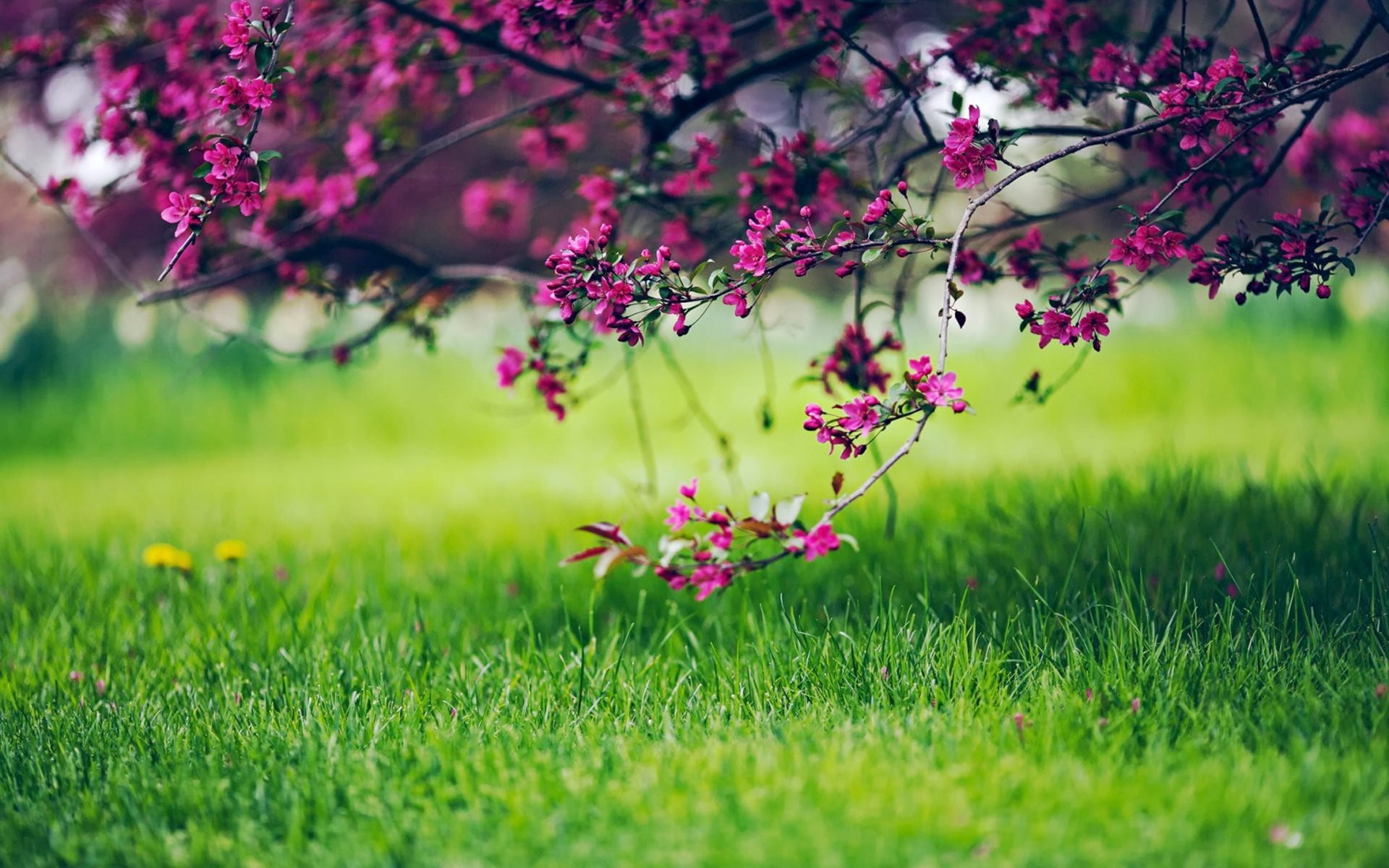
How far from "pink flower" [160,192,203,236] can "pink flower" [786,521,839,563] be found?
Result: 121 centimetres

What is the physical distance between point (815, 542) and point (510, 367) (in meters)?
1.15

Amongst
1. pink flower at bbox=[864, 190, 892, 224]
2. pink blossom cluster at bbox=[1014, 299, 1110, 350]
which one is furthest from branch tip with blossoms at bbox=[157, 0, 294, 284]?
pink blossom cluster at bbox=[1014, 299, 1110, 350]

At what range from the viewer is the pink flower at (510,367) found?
2654 millimetres

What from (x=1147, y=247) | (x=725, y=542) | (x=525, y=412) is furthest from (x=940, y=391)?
(x=525, y=412)

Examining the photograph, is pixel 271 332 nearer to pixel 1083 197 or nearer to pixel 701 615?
pixel 701 615

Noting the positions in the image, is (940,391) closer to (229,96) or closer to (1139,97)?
(1139,97)

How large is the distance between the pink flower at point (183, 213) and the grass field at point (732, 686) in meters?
0.97

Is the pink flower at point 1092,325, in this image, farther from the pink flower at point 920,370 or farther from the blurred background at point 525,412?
the blurred background at point 525,412

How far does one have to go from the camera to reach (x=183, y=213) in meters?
2.07

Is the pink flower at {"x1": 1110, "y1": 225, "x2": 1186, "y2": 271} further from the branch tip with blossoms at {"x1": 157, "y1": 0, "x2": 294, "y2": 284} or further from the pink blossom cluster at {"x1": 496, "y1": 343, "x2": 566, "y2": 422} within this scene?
the branch tip with blossoms at {"x1": 157, "y1": 0, "x2": 294, "y2": 284}

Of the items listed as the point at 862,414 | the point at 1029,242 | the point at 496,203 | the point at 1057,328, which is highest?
the point at 496,203

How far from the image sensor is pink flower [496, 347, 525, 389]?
8.71 feet

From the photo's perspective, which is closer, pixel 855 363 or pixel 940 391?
pixel 940 391

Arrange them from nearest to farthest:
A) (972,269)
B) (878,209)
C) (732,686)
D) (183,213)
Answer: (878,209)
(183,213)
(732,686)
(972,269)
